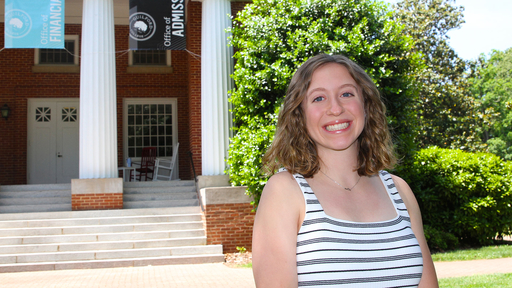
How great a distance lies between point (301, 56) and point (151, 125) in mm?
8023

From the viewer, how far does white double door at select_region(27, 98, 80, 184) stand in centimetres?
1595

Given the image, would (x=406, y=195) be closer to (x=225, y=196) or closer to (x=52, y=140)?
(x=225, y=196)

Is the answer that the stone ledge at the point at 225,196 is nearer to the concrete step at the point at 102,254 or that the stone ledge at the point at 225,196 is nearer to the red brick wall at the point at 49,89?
the concrete step at the point at 102,254

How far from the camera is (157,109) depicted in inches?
648

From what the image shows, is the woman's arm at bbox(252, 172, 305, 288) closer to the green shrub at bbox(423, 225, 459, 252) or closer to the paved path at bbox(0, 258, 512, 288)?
the paved path at bbox(0, 258, 512, 288)

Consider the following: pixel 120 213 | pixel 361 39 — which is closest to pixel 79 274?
pixel 120 213

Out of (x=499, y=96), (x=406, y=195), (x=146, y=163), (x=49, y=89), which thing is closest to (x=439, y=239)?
(x=146, y=163)

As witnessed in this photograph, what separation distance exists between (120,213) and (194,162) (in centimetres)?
281

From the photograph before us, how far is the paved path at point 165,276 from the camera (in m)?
7.65

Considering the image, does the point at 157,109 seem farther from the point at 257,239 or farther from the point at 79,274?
the point at 257,239

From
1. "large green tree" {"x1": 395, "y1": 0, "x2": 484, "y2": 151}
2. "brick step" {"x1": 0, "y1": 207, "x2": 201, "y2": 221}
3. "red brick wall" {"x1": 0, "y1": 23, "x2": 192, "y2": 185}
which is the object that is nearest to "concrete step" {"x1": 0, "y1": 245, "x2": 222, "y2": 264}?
"brick step" {"x1": 0, "y1": 207, "x2": 201, "y2": 221}

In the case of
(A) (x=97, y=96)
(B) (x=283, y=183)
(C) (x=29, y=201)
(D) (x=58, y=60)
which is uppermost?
(D) (x=58, y=60)

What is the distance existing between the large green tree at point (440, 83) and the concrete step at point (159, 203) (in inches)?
387

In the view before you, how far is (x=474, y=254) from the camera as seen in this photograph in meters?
9.88
